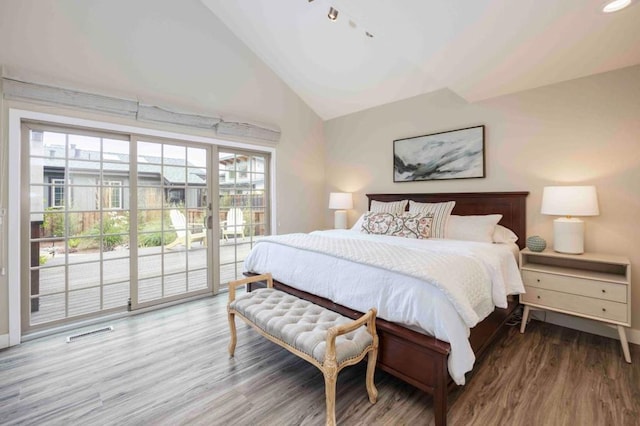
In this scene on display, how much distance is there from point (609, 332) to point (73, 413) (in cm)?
402

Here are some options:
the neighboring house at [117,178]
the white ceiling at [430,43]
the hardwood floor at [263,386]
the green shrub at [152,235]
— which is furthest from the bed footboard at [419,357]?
the neighboring house at [117,178]

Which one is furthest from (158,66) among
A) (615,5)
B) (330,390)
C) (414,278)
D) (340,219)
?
(615,5)

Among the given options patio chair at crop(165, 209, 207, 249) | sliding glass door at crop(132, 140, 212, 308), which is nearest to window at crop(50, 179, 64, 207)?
sliding glass door at crop(132, 140, 212, 308)

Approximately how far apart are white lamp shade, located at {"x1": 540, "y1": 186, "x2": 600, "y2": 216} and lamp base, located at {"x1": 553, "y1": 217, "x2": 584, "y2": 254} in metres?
0.14

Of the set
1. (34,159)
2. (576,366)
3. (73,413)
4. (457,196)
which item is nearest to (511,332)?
(576,366)

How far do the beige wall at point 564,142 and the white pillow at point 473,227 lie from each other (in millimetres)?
413

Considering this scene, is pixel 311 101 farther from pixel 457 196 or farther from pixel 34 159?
pixel 34 159

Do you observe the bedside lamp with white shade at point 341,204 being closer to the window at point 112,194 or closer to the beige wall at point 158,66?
the beige wall at point 158,66

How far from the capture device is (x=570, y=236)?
253 cm

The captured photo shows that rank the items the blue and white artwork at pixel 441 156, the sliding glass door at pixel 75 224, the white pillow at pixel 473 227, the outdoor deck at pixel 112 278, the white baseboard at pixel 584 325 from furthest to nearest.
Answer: the blue and white artwork at pixel 441 156, the white pillow at pixel 473 227, the outdoor deck at pixel 112 278, the sliding glass door at pixel 75 224, the white baseboard at pixel 584 325

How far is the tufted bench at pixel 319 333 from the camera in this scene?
1.53m

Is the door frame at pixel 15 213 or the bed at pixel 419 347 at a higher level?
the door frame at pixel 15 213

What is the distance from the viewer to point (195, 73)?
11.3 feet

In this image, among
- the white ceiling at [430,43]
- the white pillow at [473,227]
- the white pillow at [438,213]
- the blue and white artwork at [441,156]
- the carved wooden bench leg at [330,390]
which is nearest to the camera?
the carved wooden bench leg at [330,390]
